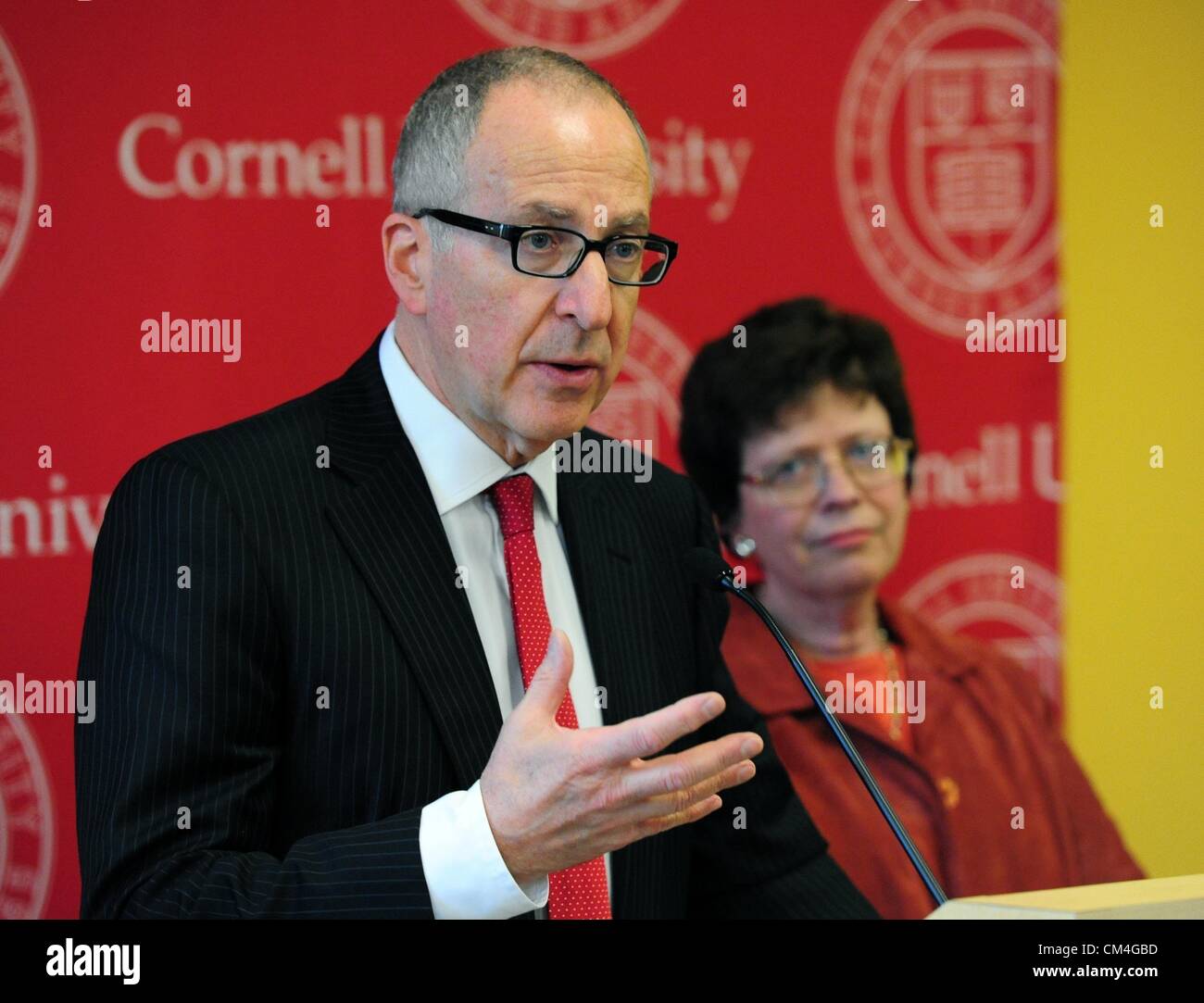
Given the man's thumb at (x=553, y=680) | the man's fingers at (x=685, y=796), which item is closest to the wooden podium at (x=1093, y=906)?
the man's fingers at (x=685, y=796)

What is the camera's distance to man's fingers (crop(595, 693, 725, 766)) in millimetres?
1253

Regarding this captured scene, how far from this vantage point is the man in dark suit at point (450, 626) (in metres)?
1.43

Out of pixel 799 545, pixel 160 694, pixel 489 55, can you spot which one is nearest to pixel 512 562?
pixel 160 694

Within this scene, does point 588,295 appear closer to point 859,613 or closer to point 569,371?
point 569,371

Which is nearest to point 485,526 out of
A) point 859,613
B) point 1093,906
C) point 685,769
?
point 685,769

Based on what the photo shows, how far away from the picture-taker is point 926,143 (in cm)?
279

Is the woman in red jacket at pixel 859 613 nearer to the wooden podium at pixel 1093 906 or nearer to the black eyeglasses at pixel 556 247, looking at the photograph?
the black eyeglasses at pixel 556 247

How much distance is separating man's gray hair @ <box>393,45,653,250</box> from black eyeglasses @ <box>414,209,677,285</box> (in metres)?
0.04

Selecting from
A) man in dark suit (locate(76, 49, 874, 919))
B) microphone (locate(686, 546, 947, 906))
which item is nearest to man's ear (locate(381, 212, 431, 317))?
man in dark suit (locate(76, 49, 874, 919))

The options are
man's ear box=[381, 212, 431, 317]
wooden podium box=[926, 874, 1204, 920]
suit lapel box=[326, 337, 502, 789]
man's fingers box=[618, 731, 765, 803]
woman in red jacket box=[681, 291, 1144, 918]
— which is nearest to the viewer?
wooden podium box=[926, 874, 1204, 920]

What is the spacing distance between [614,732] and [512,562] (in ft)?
1.66

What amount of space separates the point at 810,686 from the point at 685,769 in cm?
35

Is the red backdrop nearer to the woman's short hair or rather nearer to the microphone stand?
the woman's short hair

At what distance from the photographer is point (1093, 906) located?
1172mm
